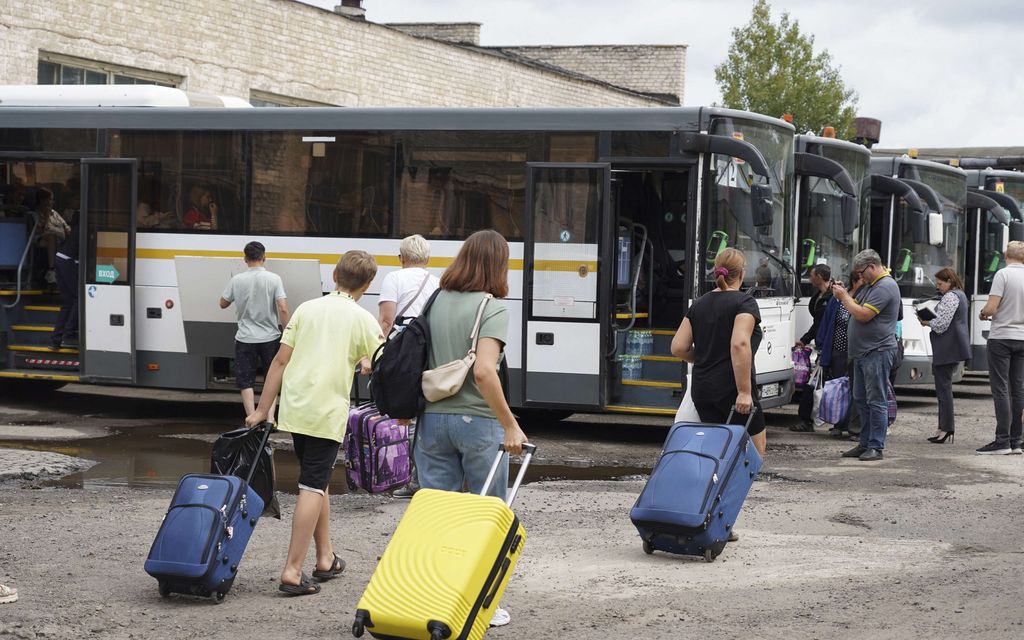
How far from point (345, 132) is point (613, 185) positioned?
275 cm

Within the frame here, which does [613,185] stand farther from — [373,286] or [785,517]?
[785,517]

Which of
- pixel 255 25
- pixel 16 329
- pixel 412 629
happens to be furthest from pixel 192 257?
pixel 255 25

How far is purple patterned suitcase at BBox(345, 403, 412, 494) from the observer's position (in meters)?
8.14

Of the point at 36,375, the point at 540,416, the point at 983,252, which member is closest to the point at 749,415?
the point at 540,416

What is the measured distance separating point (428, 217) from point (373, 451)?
17.6 feet

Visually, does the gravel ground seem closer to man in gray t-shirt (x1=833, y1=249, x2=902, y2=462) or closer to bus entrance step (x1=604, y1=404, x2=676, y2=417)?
man in gray t-shirt (x1=833, y1=249, x2=902, y2=462)

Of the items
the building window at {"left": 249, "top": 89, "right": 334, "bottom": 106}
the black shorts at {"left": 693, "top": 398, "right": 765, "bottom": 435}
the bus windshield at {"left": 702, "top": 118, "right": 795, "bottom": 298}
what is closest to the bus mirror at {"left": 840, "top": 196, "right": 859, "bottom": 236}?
the bus windshield at {"left": 702, "top": 118, "right": 795, "bottom": 298}

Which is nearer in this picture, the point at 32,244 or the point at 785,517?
the point at 785,517

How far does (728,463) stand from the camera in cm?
771

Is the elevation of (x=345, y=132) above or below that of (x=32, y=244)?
above

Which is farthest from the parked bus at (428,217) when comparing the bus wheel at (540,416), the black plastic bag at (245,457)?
the black plastic bag at (245,457)

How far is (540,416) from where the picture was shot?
49.4ft

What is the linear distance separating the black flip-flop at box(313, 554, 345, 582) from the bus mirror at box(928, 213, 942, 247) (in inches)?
462

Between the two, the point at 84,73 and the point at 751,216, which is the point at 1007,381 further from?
the point at 84,73
